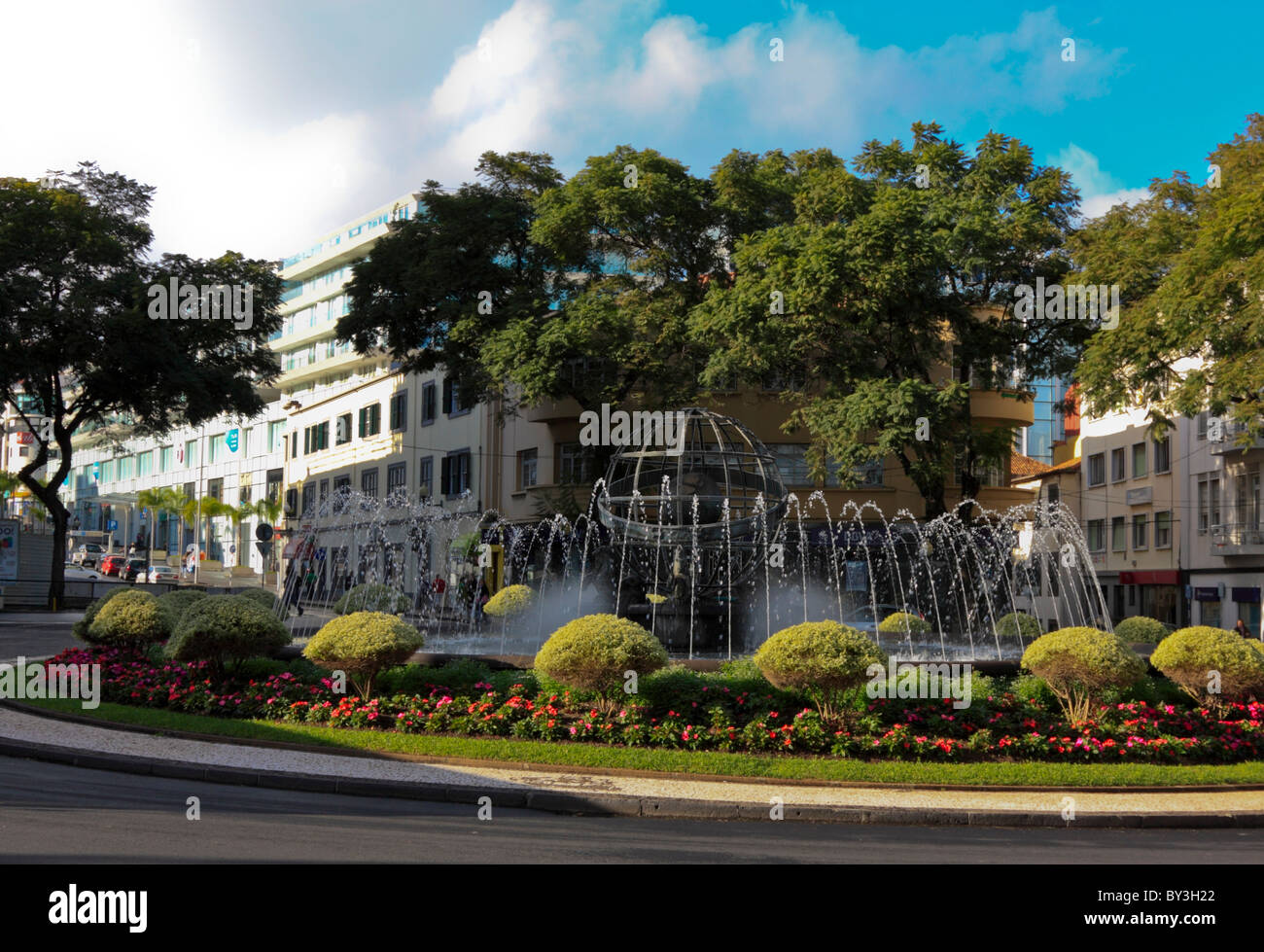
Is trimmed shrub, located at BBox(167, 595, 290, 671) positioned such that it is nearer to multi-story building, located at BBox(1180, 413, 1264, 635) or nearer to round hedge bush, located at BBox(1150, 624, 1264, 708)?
round hedge bush, located at BBox(1150, 624, 1264, 708)

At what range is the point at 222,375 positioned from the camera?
147 feet

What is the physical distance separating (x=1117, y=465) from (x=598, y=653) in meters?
49.5

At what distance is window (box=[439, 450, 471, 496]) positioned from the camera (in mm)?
56438

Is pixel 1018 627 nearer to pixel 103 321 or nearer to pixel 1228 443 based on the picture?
pixel 1228 443

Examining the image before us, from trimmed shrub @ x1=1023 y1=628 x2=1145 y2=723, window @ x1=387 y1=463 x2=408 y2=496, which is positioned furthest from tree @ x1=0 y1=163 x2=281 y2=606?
trimmed shrub @ x1=1023 y1=628 x2=1145 y2=723

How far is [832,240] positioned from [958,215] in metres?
3.83

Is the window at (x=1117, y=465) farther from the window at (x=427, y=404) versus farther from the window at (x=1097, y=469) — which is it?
the window at (x=427, y=404)

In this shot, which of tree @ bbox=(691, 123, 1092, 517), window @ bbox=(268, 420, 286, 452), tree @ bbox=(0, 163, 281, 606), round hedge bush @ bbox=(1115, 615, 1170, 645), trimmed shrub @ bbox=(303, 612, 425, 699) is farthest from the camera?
window @ bbox=(268, 420, 286, 452)

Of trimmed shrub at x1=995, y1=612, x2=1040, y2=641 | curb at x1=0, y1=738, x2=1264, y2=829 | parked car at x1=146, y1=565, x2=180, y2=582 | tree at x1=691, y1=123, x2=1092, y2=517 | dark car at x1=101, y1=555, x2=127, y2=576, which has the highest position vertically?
tree at x1=691, y1=123, x2=1092, y2=517

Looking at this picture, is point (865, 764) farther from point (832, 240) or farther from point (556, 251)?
point (556, 251)

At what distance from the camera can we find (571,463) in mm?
49906

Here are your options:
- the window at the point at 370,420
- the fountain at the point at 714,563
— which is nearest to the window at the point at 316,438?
the window at the point at 370,420

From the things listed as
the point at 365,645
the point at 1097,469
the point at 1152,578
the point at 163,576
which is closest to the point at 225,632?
the point at 365,645

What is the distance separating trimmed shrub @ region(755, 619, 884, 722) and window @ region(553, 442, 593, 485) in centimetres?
3243
